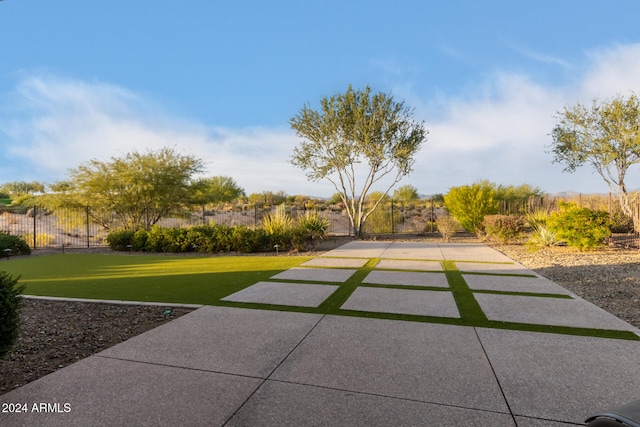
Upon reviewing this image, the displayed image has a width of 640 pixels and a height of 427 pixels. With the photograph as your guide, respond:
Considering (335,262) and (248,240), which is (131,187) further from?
(335,262)

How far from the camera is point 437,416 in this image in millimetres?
2268

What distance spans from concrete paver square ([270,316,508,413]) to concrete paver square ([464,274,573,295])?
2.68 meters

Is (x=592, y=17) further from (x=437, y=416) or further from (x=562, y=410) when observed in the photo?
(x=437, y=416)

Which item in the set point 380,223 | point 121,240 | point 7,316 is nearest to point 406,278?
point 7,316

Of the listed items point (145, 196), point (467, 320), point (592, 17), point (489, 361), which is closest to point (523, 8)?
point (592, 17)

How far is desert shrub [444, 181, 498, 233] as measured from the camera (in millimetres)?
15672

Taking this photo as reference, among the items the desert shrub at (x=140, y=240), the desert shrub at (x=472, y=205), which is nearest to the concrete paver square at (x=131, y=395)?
the desert shrub at (x=140, y=240)

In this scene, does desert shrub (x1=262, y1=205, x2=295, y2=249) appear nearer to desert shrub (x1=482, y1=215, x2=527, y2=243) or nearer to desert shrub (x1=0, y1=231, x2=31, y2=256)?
desert shrub (x1=482, y1=215, x2=527, y2=243)

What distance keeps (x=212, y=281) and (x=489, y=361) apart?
18.0ft

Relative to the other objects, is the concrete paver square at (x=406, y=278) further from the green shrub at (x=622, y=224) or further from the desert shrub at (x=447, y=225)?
the green shrub at (x=622, y=224)

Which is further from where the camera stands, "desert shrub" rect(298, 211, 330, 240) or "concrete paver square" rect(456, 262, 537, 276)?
"desert shrub" rect(298, 211, 330, 240)

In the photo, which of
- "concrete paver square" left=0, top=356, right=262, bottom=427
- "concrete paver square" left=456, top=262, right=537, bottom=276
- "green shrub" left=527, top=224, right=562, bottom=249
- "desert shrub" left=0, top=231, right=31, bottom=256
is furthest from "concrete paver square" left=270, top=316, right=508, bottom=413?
"desert shrub" left=0, top=231, right=31, bottom=256

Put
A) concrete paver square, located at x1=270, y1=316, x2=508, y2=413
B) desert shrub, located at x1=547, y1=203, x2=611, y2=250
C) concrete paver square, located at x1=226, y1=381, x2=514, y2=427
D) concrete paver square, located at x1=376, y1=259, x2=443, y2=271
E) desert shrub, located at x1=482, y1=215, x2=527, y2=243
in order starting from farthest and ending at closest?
desert shrub, located at x1=482, y1=215, x2=527, y2=243 < desert shrub, located at x1=547, y1=203, x2=611, y2=250 < concrete paver square, located at x1=376, y1=259, x2=443, y2=271 < concrete paver square, located at x1=270, y1=316, x2=508, y2=413 < concrete paver square, located at x1=226, y1=381, x2=514, y2=427

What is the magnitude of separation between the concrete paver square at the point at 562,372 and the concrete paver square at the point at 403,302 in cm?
91
